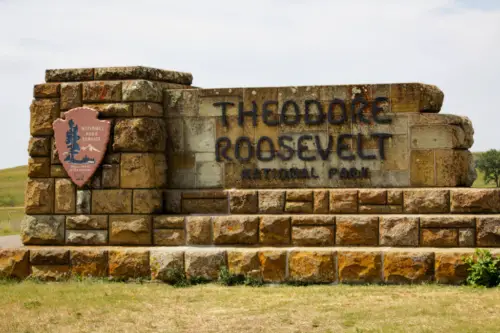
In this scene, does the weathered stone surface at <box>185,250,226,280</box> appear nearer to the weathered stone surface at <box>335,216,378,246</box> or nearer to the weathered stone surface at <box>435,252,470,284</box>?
the weathered stone surface at <box>335,216,378,246</box>

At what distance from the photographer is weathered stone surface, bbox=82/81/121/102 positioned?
11.6m

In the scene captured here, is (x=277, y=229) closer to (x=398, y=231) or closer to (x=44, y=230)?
(x=398, y=231)

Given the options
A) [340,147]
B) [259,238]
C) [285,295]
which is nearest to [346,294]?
[285,295]

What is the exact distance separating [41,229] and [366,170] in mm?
5316

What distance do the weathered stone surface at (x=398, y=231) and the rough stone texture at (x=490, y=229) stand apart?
3.00 feet

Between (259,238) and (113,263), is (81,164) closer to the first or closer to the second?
(113,263)

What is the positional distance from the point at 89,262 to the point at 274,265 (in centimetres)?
293

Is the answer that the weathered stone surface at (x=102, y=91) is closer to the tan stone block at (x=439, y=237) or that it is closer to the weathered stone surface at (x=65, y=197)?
the weathered stone surface at (x=65, y=197)

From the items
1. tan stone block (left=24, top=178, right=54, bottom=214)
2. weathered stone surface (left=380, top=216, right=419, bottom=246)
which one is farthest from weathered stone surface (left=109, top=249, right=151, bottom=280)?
weathered stone surface (left=380, top=216, right=419, bottom=246)

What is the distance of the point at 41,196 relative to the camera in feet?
38.9

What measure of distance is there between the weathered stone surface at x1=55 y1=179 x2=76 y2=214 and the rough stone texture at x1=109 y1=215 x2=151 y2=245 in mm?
729

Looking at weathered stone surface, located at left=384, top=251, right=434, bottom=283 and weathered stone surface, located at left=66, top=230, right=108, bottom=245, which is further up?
weathered stone surface, located at left=66, top=230, right=108, bottom=245

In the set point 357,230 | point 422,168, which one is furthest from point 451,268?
point 422,168

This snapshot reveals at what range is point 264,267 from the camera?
10742mm
